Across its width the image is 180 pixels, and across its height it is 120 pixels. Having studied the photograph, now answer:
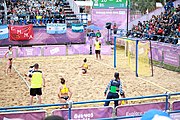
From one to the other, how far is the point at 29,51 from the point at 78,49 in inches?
184

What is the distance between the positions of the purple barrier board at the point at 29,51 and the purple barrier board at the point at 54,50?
67 centimetres

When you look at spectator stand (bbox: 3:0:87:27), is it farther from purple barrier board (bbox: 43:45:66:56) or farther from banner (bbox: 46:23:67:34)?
purple barrier board (bbox: 43:45:66:56)

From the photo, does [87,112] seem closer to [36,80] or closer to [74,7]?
[36,80]

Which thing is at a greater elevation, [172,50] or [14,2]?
[14,2]

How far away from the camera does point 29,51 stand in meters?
29.8

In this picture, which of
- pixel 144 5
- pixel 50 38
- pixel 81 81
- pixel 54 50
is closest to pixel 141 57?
pixel 81 81

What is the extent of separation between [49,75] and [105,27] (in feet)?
66.5

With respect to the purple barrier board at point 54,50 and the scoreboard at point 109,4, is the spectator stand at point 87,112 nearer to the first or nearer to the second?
the purple barrier board at point 54,50

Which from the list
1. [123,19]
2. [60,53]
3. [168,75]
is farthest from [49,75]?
[123,19]

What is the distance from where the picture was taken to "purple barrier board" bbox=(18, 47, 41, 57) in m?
29.5

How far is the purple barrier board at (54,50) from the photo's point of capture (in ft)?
99.6

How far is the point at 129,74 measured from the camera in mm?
21438

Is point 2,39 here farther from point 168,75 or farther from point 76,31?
point 168,75

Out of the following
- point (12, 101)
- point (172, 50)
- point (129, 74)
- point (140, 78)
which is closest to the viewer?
point (12, 101)
